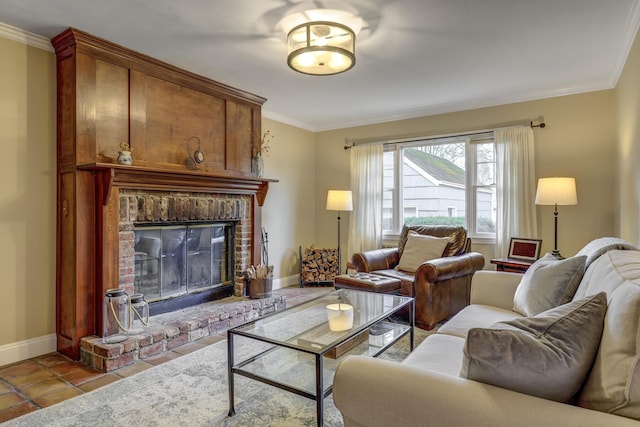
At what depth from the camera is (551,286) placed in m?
2.00

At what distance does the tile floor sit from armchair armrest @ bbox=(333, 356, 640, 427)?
6.46ft

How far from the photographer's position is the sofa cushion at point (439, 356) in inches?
61.5

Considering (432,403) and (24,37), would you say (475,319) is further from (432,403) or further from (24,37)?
(24,37)

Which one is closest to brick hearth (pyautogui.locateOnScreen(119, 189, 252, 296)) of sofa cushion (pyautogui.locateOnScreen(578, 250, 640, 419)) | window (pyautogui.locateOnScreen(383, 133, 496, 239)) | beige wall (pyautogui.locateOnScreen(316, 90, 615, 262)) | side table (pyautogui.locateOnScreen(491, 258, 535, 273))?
window (pyautogui.locateOnScreen(383, 133, 496, 239))

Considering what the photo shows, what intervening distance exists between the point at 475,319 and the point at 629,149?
2131 millimetres

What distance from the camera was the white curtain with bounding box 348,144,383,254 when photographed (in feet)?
17.2

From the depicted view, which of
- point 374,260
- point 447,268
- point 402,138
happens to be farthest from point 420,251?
point 402,138

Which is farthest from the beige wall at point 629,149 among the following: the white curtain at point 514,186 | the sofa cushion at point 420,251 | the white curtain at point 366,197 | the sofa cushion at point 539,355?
the white curtain at point 366,197

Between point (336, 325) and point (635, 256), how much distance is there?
5.13ft

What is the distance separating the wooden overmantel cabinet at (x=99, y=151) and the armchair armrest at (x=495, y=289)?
259 centimetres

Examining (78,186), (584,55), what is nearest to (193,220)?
(78,186)

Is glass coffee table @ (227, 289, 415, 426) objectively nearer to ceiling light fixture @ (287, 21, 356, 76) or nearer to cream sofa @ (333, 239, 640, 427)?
cream sofa @ (333, 239, 640, 427)

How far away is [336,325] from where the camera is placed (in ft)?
7.61

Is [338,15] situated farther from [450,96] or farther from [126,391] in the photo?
[126,391]
